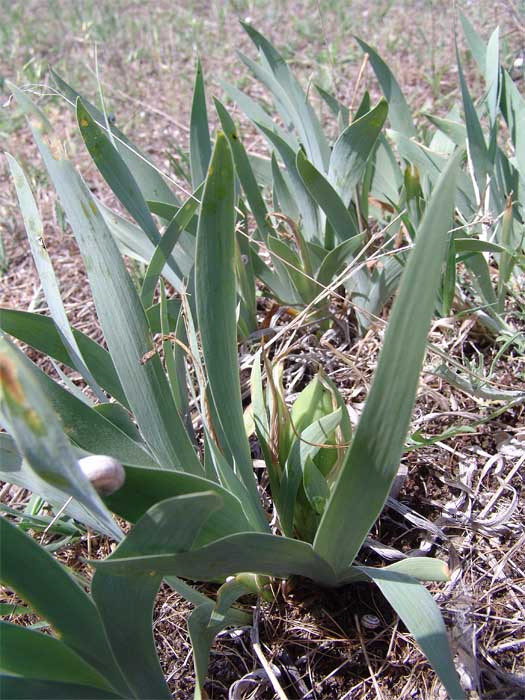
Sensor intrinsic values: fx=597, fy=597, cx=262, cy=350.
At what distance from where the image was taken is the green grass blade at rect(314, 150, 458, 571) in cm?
46

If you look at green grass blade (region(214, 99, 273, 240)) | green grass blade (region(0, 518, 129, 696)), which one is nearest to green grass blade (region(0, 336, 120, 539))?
green grass blade (region(0, 518, 129, 696))

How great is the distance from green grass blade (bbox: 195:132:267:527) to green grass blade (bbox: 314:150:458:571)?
0.62 feet

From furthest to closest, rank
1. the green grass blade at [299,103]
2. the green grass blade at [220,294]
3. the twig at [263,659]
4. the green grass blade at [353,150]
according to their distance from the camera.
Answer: the green grass blade at [299,103] < the green grass blade at [353,150] < the twig at [263,659] < the green grass blade at [220,294]

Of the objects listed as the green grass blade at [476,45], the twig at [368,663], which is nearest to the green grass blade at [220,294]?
the twig at [368,663]

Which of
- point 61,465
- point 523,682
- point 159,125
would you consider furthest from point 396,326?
point 159,125

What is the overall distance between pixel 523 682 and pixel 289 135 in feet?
4.07

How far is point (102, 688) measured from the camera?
25.9 inches

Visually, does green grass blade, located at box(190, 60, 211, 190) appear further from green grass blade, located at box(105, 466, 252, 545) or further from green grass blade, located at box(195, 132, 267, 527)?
green grass blade, located at box(105, 466, 252, 545)

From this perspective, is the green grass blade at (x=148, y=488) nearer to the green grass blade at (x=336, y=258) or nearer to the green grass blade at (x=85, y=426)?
the green grass blade at (x=85, y=426)

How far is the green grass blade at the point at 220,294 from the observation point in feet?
2.22

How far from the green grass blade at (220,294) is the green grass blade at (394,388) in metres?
0.19

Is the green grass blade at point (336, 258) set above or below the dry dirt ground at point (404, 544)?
above

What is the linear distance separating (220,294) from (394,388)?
11.5 inches

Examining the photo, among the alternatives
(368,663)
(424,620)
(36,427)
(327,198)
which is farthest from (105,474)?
(327,198)
